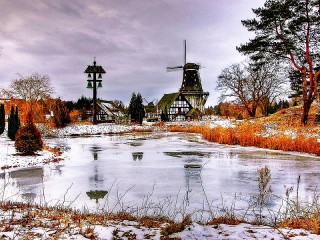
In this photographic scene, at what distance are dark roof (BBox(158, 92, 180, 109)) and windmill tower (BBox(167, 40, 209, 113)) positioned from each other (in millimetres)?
2056

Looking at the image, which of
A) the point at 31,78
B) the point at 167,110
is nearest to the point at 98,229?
the point at 31,78

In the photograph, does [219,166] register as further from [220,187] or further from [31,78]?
[31,78]

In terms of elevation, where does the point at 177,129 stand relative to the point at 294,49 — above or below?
below

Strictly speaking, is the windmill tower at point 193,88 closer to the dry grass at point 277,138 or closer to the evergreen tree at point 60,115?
the evergreen tree at point 60,115

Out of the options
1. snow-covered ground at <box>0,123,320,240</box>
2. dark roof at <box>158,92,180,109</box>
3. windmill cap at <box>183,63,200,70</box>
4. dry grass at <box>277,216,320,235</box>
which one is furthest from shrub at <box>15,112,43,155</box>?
windmill cap at <box>183,63,200,70</box>

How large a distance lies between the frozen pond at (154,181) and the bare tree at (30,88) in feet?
99.1

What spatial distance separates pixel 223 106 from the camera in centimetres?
8344

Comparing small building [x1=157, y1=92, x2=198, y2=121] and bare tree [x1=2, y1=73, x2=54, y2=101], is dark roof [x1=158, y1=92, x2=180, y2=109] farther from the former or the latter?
bare tree [x1=2, y1=73, x2=54, y2=101]

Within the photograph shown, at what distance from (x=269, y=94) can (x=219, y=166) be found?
38.0m

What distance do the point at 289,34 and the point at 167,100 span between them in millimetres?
43648

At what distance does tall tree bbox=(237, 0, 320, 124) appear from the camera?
24.3m

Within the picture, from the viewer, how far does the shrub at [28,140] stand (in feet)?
47.4

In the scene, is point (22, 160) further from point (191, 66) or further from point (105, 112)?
point (191, 66)

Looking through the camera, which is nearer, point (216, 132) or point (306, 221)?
point (306, 221)
